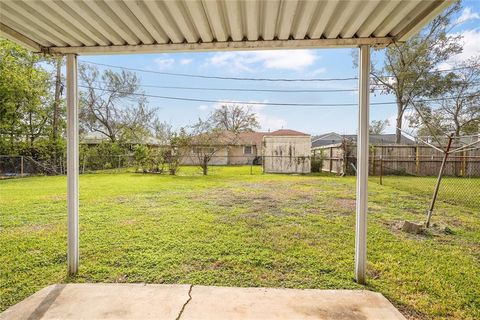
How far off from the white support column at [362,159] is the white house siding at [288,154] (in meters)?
13.2

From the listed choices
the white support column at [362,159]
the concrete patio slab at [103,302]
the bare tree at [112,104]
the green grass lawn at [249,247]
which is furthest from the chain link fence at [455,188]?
the bare tree at [112,104]

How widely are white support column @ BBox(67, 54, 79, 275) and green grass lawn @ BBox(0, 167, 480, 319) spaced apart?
11.1 inches

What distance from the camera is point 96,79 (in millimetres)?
24953

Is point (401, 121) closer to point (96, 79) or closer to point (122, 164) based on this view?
point (122, 164)

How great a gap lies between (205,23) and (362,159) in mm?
2021

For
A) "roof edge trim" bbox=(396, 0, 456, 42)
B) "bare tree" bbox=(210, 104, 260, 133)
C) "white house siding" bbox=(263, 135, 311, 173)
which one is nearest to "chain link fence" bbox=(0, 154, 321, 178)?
"white house siding" bbox=(263, 135, 311, 173)

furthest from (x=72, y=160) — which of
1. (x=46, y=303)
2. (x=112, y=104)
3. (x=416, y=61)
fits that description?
(x=112, y=104)

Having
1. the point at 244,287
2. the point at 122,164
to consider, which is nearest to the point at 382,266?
the point at 244,287

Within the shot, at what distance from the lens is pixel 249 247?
4.04 metres

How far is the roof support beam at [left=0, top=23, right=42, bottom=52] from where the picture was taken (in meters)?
2.51

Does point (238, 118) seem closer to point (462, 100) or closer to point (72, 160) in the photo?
point (462, 100)

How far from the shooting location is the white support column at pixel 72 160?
3055mm

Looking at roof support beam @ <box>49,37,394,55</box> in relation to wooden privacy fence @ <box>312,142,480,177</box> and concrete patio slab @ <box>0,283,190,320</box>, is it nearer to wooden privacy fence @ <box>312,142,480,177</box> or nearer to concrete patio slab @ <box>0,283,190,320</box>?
concrete patio slab @ <box>0,283,190,320</box>

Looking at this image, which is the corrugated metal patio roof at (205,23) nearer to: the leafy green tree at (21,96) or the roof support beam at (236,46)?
the roof support beam at (236,46)
